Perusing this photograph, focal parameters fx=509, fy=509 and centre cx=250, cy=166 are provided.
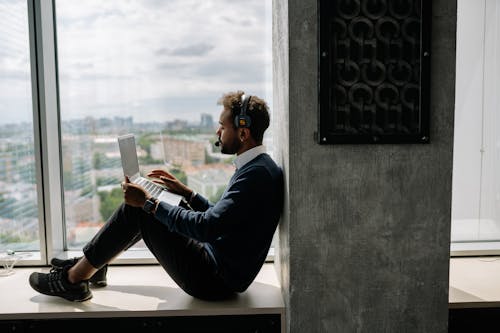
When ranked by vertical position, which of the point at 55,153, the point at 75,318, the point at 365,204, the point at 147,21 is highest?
the point at 147,21

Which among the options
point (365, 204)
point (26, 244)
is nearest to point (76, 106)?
point (26, 244)

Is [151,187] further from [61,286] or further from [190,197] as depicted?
[61,286]

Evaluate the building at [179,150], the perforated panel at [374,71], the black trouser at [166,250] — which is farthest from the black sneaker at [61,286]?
the perforated panel at [374,71]

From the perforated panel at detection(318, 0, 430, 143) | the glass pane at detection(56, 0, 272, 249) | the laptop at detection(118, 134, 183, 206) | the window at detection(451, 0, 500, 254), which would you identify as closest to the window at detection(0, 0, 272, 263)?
the glass pane at detection(56, 0, 272, 249)

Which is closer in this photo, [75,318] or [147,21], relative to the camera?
[75,318]

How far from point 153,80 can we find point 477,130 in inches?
65.0

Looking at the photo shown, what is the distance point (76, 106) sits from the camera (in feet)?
8.43

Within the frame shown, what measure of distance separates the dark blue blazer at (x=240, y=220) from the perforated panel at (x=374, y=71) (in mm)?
302

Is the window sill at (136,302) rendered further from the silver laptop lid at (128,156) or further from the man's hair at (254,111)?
the man's hair at (254,111)

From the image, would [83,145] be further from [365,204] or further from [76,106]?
[365,204]

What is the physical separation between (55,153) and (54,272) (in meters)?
0.66

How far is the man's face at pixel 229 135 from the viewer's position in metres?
2.11

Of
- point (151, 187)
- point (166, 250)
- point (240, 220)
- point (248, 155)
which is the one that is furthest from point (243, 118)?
point (166, 250)

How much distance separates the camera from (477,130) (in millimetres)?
2572
